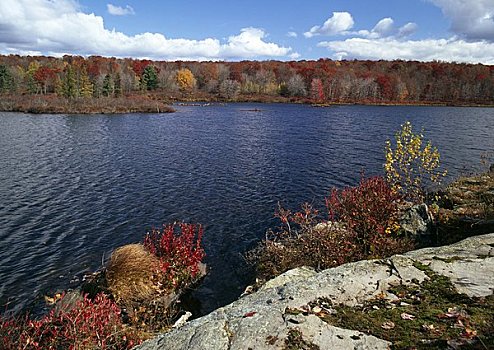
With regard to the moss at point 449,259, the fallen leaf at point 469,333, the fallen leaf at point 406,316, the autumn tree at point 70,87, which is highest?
the autumn tree at point 70,87

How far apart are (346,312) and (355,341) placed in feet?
2.83

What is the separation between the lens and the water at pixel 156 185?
17156 mm

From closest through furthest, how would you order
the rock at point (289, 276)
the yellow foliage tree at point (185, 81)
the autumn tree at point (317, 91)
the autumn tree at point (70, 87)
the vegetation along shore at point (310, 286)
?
the vegetation along shore at point (310, 286) < the rock at point (289, 276) < the autumn tree at point (70, 87) < the autumn tree at point (317, 91) < the yellow foliage tree at point (185, 81)

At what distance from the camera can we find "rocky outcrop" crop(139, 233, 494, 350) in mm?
5875

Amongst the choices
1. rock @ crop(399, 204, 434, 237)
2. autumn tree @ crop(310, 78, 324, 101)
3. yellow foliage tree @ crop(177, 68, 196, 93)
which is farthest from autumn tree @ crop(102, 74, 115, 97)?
rock @ crop(399, 204, 434, 237)

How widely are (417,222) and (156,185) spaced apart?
20271 millimetres

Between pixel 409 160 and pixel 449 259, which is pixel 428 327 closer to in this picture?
pixel 449 259

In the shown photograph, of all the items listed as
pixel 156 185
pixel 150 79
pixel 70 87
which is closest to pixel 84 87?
pixel 70 87

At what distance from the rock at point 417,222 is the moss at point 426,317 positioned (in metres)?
7.40

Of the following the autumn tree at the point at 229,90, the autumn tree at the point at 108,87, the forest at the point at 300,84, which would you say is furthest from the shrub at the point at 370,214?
the autumn tree at the point at 229,90

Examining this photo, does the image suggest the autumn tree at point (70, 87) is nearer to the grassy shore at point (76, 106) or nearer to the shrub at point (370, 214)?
the grassy shore at point (76, 106)

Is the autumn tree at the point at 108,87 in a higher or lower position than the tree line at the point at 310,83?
lower

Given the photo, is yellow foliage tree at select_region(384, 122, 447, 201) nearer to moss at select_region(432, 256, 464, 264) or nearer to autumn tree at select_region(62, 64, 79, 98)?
moss at select_region(432, 256, 464, 264)

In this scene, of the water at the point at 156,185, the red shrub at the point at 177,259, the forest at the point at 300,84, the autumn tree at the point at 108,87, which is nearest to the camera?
the red shrub at the point at 177,259
